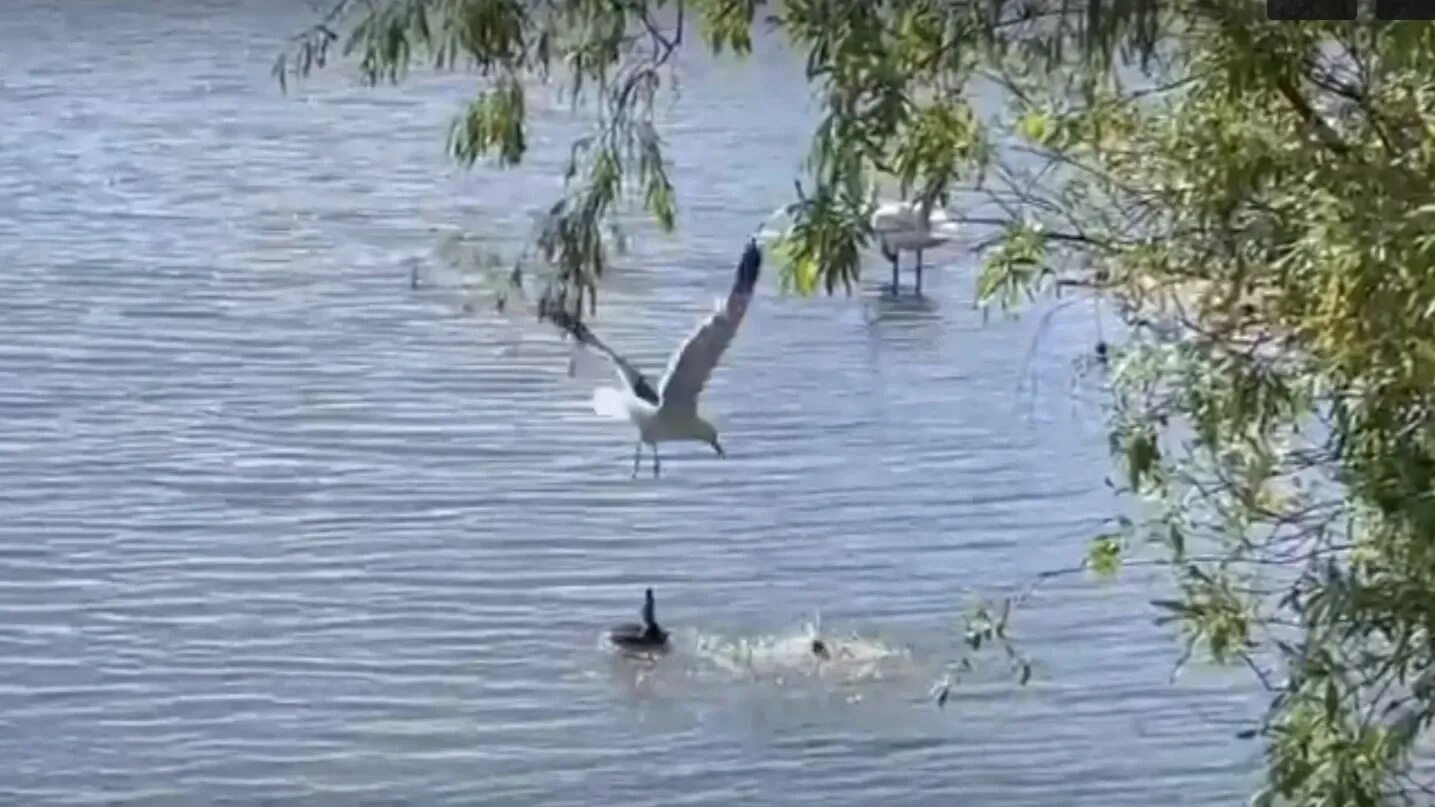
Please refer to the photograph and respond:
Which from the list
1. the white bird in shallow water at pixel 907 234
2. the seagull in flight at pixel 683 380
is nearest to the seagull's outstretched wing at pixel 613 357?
the seagull in flight at pixel 683 380

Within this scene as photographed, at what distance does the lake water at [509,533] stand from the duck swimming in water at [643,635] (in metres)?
0.05

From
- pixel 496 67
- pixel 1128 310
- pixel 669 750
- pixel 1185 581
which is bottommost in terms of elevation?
pixel 669 750

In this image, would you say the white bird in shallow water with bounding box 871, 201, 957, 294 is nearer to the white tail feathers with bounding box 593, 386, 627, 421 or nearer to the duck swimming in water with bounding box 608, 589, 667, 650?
the white tail feathers with bounding box 593, 386, 627, 421

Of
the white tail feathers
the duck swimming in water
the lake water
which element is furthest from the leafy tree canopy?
the duck swimming in water

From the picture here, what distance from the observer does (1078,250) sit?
10.3 ft

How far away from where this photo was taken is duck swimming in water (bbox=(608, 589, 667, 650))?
19.1ft

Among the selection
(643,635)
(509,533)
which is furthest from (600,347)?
(509,533)

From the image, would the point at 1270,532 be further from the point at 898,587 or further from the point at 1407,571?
the point at 898,587

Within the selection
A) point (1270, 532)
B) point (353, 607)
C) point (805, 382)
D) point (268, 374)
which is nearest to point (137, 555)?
point (353, 607)

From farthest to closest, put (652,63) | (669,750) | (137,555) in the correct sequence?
(137,555) → (669,750) → (652,63)

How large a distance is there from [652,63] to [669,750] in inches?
120

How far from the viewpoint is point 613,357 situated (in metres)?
4.11

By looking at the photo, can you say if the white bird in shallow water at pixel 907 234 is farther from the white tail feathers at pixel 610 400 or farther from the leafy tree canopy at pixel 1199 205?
the leafy tree canopy at pixel 1199 205

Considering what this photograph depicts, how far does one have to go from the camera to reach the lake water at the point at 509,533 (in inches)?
212
